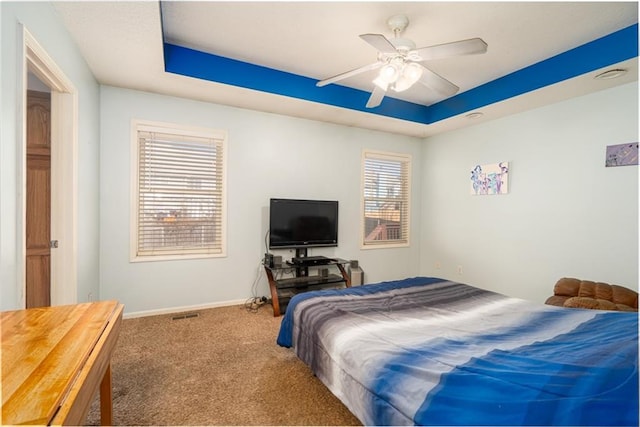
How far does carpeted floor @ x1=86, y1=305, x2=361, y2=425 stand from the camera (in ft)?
5.64

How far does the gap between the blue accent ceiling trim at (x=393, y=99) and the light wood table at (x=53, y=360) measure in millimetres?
2410

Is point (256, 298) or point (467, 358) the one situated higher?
point (467, 358)

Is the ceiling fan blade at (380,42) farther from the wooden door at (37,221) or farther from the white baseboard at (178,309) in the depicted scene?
the white baseboard at (178,309)

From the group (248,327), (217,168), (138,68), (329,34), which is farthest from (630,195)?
(138,68)

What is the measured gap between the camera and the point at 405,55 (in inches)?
82.6

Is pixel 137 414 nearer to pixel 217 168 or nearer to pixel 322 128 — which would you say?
pixel 217 168

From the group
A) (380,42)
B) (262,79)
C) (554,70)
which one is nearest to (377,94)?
(380,42)

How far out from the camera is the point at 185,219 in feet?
11.4

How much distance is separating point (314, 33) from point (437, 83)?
1.15m

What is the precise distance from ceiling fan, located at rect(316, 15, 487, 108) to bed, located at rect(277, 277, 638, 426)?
1.74m

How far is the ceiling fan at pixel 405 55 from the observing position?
191 cm

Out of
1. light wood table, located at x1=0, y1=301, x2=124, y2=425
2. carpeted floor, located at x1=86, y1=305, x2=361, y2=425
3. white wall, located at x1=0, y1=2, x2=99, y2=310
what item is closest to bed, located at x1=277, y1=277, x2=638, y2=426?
carpeted floor, located at x1=86, y1=305, x2=361, y2=425

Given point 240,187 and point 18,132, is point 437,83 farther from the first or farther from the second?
point 18,132

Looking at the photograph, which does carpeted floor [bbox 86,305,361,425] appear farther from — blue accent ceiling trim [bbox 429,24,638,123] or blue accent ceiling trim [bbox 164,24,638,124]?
blue accent ceiling trim [bbox 429,24,638,123]
